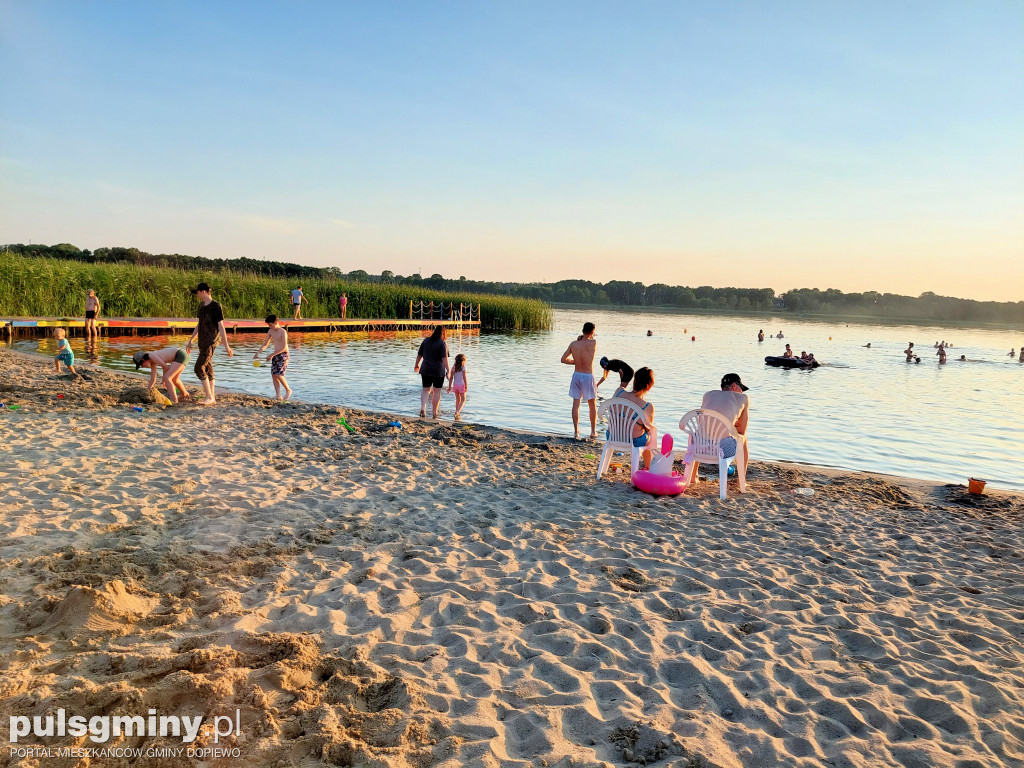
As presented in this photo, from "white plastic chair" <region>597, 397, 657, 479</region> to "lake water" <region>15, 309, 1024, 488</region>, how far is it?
4.12 m

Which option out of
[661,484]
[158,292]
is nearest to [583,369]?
[661,484]

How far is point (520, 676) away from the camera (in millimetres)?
3141

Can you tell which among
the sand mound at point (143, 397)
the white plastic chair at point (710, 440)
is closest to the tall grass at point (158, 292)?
the sand mound at point (143, 397)

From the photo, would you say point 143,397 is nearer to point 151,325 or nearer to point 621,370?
point 621,370

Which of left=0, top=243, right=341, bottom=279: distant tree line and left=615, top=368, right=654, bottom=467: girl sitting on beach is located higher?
left=0, top=243, right=341, bottom=279: distant tree line

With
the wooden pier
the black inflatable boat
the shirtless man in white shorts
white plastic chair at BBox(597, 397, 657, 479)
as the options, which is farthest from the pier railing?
white plastic chair at BBox(597, 397, 657, 479)

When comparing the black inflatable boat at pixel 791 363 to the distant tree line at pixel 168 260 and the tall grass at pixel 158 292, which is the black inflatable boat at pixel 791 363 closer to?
the tall grass at pixel 158 292

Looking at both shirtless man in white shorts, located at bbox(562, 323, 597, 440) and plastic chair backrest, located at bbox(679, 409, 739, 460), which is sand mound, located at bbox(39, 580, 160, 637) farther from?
shirtless man in white shorts, located at bbox(562, 323, 597, 440)

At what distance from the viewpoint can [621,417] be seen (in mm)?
7023

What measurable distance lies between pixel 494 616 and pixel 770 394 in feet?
53.8

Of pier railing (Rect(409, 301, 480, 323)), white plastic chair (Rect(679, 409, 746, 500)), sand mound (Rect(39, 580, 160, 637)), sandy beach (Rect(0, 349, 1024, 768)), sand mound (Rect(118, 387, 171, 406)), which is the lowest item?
sandy beach (Rect(0, 349, 1024, 768))

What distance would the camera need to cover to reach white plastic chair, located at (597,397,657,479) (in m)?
6.90

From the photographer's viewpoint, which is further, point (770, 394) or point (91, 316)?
point (91, 316)

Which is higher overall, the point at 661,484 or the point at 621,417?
the point at 621,417
